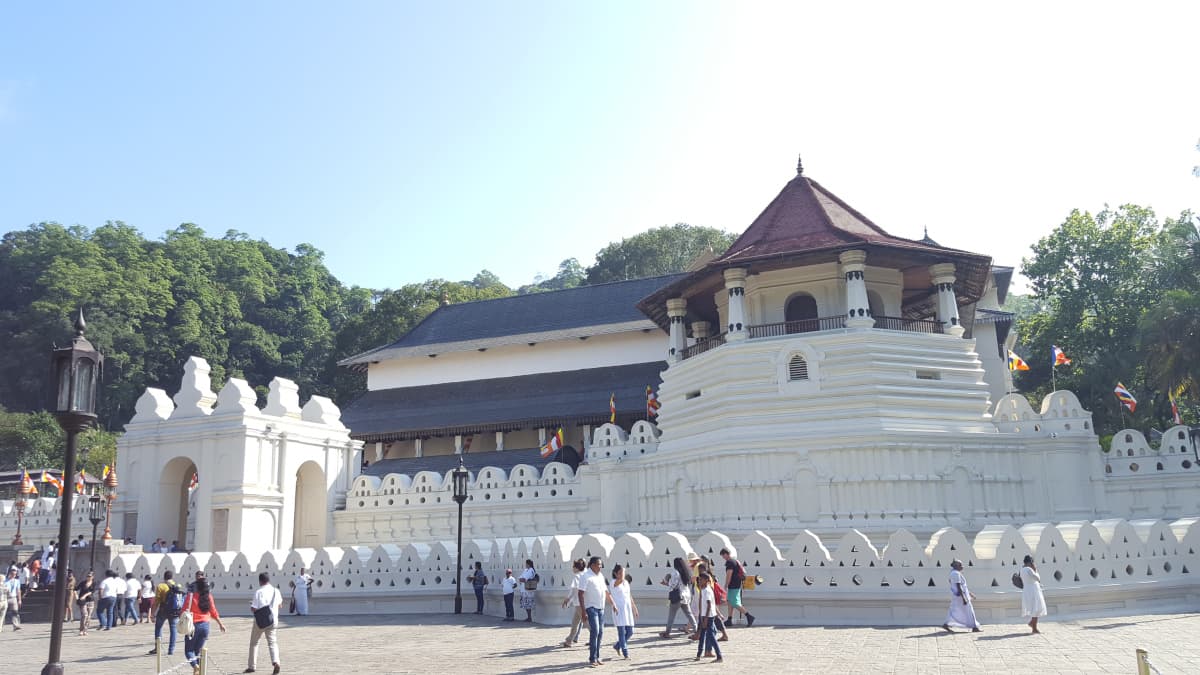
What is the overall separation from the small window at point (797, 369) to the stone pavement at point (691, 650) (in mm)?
10432

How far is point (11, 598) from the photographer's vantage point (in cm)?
2103

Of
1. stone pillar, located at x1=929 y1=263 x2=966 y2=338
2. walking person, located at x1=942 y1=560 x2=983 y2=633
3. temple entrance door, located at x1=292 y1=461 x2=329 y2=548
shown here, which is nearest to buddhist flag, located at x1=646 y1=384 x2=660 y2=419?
stone pillar, located at x1=929 y1=263 x2=966 y2=338

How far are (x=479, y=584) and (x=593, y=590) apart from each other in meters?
7.97

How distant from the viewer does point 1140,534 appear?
16703 millimetres

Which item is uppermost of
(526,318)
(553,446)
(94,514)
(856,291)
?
(526,318)

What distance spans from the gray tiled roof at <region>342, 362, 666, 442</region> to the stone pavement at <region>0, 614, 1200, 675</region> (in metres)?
17.2

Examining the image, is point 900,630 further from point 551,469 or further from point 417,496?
point 417,496

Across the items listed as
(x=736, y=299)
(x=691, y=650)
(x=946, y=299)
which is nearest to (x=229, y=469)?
(x=736, y=299)

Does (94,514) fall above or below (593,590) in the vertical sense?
above

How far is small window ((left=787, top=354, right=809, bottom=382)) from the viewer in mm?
24941

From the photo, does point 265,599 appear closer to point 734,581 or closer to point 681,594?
point 681,594

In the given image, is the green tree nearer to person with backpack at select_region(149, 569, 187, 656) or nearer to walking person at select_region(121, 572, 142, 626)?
walking person at select_region(121, 572, 142, 626)

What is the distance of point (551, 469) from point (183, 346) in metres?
43.0

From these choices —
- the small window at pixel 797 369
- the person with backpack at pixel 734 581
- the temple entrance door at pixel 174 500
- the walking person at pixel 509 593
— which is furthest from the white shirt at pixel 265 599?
the temple entrance door at pixel 174 500
